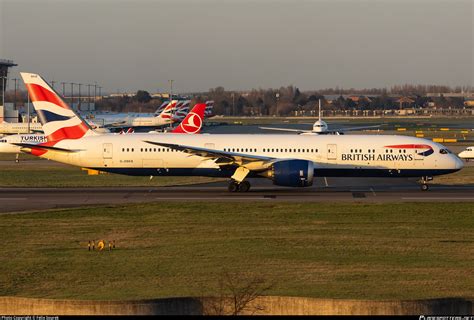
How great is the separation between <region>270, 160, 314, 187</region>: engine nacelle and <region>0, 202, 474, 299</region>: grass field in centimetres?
331

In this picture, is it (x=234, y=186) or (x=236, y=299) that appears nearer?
(x=236, y=299)

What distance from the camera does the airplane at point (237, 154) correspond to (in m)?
46.2

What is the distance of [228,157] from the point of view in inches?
1785

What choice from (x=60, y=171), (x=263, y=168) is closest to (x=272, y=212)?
(x=263, y=168)

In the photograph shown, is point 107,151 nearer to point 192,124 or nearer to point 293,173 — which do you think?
point 293,173

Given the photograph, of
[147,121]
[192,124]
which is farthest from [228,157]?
[147,121]

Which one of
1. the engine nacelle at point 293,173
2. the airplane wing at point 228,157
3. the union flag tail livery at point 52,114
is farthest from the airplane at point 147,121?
the engine nacelle at point 293,173

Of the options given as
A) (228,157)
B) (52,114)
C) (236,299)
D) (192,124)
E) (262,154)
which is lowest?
(236,299)

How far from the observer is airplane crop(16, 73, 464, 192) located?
4625cm

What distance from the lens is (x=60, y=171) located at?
202ft

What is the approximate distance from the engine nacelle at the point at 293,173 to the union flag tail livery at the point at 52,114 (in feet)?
38.7

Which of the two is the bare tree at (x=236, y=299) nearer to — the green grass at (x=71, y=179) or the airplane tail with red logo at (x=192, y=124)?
the green grass at (x=71, y=179)

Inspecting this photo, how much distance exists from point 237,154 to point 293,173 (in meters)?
4.02

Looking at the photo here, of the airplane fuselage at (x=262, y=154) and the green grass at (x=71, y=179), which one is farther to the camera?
the green grass at (x=71, y=179)
